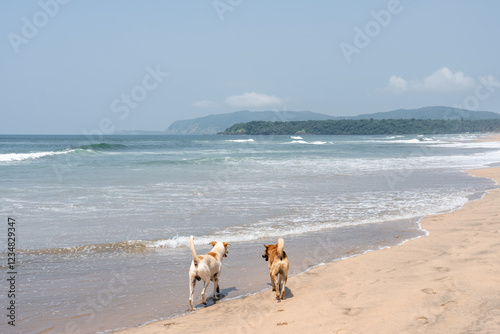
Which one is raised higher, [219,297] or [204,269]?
[204,269]

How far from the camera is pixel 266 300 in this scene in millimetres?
5703

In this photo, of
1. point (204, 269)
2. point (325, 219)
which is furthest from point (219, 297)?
point (325, 219)

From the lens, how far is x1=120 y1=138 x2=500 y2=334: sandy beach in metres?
4.49

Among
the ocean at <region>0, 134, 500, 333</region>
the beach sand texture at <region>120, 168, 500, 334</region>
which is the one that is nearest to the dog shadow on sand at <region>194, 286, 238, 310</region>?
the ocean at <region>0, 134, 500, 333</region>

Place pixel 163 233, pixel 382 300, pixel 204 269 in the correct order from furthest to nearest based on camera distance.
→ pixel 163 233, pixel 204 269, pixel 382 300

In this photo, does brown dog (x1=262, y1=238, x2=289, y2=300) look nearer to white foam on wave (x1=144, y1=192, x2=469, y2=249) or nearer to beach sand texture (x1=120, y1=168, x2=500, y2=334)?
beach sand texture (x1=120, y1=168, x2=500, y2=334)

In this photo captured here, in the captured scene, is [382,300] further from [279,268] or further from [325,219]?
[325,219]

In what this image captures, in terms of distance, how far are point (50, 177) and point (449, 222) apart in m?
18.4

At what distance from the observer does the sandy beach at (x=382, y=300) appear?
449cm

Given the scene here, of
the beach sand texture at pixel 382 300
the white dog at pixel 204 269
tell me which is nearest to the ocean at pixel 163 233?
the white dog at pixel 204 269

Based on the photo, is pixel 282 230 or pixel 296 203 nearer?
pixel 282 230

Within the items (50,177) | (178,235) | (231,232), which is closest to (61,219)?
(178,235)

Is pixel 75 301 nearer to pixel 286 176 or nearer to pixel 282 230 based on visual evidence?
pixel 282 230

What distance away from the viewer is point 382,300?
16.9ft
